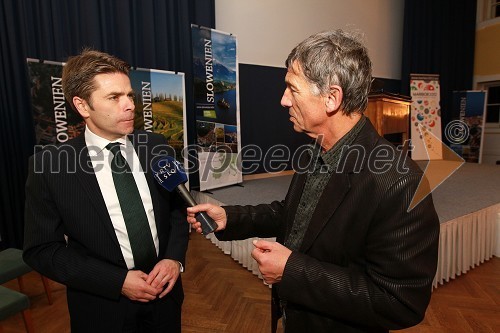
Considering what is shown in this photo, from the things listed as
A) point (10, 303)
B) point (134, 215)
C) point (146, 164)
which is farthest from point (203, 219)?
point (10, 303)

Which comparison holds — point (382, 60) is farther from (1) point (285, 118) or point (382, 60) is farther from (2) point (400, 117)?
(1) point (285, 118)

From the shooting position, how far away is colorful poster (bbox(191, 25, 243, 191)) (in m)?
4.05

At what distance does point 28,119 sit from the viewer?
Result: 3604 millimetres

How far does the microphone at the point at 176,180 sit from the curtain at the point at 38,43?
3008 mm

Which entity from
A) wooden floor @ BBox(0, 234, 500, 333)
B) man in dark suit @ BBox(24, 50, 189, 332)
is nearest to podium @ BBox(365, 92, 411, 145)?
wooden floor @ BBox(0, 234, 500, 333)

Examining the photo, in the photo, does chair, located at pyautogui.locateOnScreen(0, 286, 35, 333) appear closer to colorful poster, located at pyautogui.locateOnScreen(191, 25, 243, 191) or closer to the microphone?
the microphone

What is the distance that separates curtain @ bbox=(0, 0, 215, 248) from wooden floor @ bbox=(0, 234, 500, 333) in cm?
100

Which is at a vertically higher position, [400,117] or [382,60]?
[382,60]

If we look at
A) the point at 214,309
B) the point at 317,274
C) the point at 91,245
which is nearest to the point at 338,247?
the point at 317,274

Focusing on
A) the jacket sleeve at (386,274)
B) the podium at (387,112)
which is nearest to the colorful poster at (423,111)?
the podium at (387,112)

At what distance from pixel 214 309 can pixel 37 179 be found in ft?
6.32

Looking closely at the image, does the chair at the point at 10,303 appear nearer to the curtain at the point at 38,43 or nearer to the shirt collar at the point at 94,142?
the shirt collar at the point at 94,142

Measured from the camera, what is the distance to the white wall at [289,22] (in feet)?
17.1

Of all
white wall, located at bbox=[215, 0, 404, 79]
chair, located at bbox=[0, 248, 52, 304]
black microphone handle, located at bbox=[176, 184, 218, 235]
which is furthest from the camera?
white wall, located at bbox=[215, 0, 404, 79]
